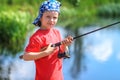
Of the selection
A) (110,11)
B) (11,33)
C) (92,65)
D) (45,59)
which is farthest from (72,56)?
(110,11)

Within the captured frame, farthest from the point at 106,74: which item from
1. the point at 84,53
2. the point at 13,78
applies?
the point at 84,53

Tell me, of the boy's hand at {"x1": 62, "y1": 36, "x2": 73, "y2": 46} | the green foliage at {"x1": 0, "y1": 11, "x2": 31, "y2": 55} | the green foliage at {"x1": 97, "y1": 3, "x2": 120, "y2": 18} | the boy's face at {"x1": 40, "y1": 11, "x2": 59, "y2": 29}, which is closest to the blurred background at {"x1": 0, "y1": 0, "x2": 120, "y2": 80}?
the green foliage at {"x1": 0, "y1": 11, "x2": 31, "y2": 55}

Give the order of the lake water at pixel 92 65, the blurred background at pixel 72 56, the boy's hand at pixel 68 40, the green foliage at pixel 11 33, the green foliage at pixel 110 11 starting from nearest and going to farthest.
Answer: the boy's hand at pixel 68 40 → the lake water at pixel 92 65 → the blurred background at pixel 72 56 → the green foliage at pixel 11 33 → the green foliage at pixel 110 11

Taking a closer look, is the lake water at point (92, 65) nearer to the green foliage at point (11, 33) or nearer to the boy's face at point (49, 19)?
the green foliage at point (11, 33)

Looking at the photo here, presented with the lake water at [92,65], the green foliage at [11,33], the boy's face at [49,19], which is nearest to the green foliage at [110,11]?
the lake water at [92,65]

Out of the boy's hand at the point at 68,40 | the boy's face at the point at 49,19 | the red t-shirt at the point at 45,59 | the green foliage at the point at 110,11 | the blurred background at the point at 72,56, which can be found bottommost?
the green foliage at the point at 110,11

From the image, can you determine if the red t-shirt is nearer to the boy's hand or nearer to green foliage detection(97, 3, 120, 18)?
the boy's hand

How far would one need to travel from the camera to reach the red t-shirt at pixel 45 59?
3430mm

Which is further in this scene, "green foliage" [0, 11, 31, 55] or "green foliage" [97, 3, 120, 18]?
"green foliage" [97, 3, 120, 18]

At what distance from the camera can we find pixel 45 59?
3451 mm

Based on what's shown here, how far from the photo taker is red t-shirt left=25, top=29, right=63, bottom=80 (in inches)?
135

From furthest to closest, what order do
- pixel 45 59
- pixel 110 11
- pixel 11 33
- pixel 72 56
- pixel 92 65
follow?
pixel 110 11 < pixel 11 33 < pixel 72 56 < pixel 92 65 < pixel 45 59

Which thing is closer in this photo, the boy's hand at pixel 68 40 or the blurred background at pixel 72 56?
the boy's hand at pixel 68 40

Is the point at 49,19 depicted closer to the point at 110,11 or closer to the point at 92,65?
the point at 92,65
